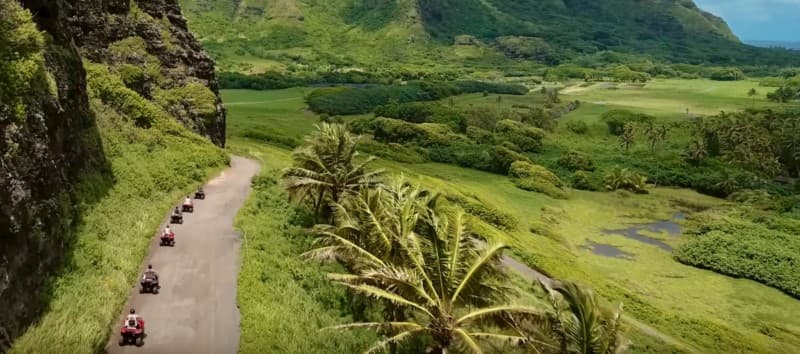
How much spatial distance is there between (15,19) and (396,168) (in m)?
76.4

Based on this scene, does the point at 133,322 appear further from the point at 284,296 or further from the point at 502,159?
the point at 502,159

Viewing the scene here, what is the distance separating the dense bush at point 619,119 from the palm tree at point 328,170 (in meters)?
139

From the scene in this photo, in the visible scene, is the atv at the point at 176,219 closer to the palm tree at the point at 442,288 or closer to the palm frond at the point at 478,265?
the palm tree at the point at 442,288

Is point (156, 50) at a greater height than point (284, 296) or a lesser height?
greater

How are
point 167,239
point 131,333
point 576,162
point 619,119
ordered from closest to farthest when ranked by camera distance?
point 131,333
point 167,239
point 576,162
point 619,119

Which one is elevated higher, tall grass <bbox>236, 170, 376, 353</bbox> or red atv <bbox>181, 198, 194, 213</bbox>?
red atv <bbox>181, 198, 194, 213</bbox>

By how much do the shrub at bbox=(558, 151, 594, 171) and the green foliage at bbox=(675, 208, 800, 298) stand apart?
120 feet

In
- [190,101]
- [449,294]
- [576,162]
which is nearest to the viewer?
[449,294]

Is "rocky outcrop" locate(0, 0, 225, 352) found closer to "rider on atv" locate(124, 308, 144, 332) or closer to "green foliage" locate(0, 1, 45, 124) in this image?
"green foliage" locate(0, 1, 45, 124)

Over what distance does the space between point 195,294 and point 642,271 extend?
5764 centimetres

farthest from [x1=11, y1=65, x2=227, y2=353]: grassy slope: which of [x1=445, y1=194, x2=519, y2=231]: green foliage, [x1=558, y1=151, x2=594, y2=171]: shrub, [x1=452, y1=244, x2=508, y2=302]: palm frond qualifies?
[x1=558, y1=151, x2=594, y2=171]: shrub

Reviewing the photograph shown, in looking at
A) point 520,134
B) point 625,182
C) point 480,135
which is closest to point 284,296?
point 625,182

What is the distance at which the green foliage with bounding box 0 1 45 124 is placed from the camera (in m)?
26.3

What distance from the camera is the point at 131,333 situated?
25.2m
